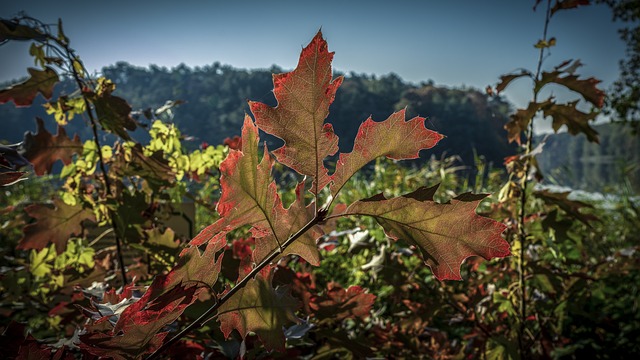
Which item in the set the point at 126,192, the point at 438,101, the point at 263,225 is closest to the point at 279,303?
the point at 263,225

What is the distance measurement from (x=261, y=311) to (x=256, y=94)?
22838 millimetres

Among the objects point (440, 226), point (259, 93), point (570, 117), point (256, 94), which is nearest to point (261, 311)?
point (440, 226)

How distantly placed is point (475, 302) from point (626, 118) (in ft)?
39.4

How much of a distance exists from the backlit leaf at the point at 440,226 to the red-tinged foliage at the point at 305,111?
0.08 meters

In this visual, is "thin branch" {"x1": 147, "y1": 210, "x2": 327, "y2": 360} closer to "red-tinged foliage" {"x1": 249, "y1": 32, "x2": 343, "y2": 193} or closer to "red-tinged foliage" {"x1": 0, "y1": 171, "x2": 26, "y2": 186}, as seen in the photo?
"red-tinged foliage" {"x1": 249, "y1": 32, "x2": 343, "y2": 193}

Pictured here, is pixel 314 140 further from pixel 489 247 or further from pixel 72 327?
pixel 72 327

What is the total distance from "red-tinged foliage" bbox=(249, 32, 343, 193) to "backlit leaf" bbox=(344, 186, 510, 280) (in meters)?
0.08

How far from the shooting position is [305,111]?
517 millimetres

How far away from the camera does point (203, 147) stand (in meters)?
1.57

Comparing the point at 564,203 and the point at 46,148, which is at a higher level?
the point at 46,148

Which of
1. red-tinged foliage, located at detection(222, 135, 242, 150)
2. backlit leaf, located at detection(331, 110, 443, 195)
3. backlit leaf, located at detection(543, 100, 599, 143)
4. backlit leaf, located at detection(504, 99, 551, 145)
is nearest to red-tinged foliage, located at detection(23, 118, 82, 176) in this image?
red-tinged foliage, located at detection(222, 135, 242, 150)

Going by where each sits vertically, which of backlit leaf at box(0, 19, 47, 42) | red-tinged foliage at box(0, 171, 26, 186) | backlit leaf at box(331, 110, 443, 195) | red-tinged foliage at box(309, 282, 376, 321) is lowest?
red-tinged foliage at box(309, 282, 376, 321)

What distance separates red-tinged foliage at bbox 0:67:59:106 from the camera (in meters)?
1.08

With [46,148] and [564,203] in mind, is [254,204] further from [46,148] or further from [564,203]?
[564,203]
